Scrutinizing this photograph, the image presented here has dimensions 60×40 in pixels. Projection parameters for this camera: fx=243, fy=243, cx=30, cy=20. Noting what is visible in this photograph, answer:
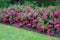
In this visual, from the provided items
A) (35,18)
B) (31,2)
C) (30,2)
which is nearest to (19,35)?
(35,18)

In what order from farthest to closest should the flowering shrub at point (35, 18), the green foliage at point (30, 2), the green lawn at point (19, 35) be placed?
the green foliage at point (30, 2) → the flowering shrub at point (35, 18) → the green lawn at point (19, 35)

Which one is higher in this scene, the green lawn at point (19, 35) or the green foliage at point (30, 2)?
the green lawn at point (19, 35)

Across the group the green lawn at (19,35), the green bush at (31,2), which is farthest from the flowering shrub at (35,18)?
the green bush at (31,2)

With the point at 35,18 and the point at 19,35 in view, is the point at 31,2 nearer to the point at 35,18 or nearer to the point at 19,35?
the point at 35,18

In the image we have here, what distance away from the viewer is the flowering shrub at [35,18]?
9.28 meters

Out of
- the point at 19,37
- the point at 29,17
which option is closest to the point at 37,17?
the point at 29,17

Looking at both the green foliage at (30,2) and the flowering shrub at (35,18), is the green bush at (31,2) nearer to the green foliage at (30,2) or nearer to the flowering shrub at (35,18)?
the green foliage at (30,2)

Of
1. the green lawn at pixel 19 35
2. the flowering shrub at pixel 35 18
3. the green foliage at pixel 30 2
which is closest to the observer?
the green lawn at pixel 19 35

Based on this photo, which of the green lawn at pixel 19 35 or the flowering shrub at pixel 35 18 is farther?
the flowering shrub at pixel 35 18

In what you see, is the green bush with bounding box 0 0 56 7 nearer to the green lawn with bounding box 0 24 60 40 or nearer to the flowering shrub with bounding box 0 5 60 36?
the flowering shrub with bounding box 0 5 60 36

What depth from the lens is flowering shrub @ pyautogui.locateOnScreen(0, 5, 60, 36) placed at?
9.28 m

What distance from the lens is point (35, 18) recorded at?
10172 millimetres

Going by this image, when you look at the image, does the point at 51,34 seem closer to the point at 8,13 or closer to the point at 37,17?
the point at 37,17

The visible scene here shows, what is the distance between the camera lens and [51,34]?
29.8 ft
